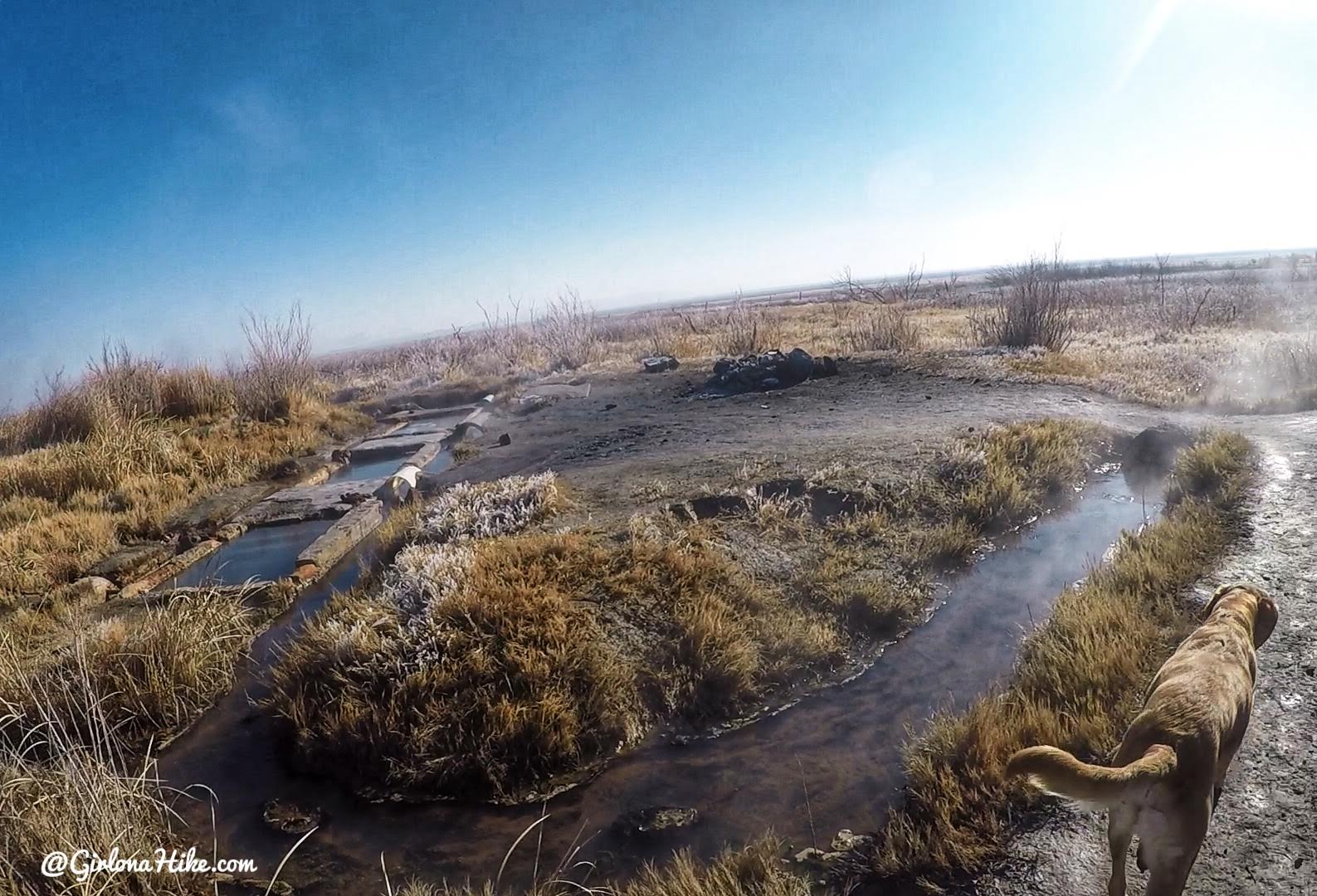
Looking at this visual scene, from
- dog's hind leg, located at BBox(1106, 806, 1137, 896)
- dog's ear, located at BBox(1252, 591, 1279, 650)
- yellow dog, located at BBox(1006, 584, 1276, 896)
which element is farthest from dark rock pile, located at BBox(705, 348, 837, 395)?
dog's hind leg, located at BBox(1106, 806, 1137, 896)

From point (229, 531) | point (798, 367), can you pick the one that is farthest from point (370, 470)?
point (798, 367)

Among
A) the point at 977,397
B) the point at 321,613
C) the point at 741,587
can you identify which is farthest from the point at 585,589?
the point at 977,397

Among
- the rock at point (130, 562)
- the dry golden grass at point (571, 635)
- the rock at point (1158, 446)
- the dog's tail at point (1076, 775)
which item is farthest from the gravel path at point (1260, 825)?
the rock at point (130, 562)

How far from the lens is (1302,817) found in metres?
2.72

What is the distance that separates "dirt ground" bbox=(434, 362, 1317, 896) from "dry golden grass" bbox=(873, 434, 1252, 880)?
0.19 m

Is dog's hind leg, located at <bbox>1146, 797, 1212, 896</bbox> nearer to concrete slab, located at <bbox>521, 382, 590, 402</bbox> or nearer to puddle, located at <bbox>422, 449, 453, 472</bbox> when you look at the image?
puddle, located at <bbox>422, 449, 453, 472</bbox>

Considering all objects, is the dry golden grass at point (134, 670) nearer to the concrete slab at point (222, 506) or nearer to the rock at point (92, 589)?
the rock at point (92, 589)

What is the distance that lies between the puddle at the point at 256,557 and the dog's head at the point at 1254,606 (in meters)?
7.51

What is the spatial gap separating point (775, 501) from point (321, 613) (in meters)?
4.24

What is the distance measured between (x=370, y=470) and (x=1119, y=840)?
36.8 feet

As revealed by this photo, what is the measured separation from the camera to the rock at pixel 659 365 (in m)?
16.4

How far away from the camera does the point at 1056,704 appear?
3680mm

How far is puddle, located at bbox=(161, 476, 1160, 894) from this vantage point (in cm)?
334

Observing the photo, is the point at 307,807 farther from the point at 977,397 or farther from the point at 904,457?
the point at 977,397
